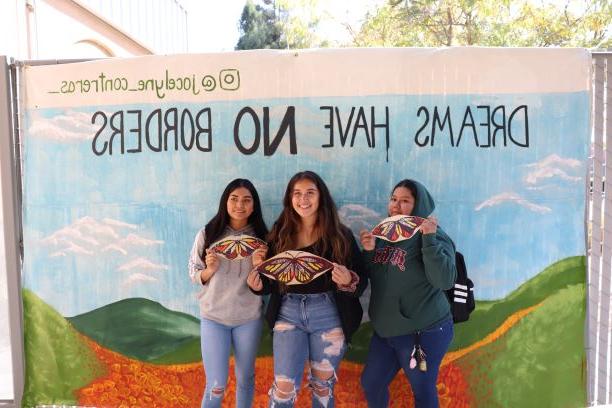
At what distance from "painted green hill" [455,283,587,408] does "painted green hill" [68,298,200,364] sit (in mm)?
2007

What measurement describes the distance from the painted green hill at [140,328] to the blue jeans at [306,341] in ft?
2.73

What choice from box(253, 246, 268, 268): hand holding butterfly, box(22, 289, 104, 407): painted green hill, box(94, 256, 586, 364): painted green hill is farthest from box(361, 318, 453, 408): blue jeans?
Result: box(22, 289, 104, 407): painted green hill

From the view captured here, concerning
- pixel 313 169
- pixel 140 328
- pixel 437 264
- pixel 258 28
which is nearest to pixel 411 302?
pixel 437 264

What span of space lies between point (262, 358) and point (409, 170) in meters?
1.69

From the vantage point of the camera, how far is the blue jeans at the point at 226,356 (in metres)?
3.51

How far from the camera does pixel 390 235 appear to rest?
336 cm

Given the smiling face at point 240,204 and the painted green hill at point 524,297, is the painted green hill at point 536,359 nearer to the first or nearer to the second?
the painted green hill at point 524,297

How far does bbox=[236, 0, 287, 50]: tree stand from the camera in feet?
107

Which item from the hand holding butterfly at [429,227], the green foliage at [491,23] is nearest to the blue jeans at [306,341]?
the hand holding butterfly at [429,227]

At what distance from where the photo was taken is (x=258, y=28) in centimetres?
3325

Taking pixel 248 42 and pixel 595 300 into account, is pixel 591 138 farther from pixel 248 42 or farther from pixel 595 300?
pixel 248 42

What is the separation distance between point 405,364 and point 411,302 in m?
0.39

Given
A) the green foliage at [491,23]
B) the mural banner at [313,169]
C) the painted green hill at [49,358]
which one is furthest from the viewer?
the green foliage at [491,23]

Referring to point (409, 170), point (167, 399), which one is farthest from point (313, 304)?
point (167, 399)
